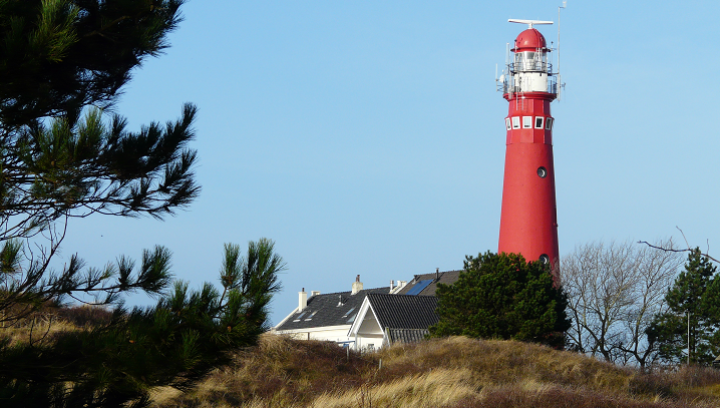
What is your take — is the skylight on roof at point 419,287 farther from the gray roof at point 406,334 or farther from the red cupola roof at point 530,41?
the red cupola roof at point 530,41

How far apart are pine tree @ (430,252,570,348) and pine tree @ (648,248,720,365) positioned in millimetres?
9371

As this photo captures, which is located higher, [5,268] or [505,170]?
[505,170]

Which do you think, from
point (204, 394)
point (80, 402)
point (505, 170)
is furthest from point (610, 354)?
point (80, 402)

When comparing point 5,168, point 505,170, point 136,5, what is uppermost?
point 505,170

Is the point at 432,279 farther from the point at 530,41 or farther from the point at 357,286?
the point at 530,41

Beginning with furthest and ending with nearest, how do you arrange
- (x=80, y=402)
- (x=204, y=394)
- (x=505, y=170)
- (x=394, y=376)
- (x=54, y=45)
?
(x=505, y=170)
(x=394, y=376)
(x=204, y=394)
(x=80, y=402)
(x=54, y=45)

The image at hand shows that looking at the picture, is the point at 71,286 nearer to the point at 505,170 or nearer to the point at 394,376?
the point at 394,376

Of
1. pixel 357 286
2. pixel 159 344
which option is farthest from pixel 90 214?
pixel 357 286

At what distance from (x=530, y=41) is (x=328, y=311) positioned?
20.0 meters

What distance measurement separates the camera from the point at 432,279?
49.5 m

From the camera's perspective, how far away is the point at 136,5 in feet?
26.3

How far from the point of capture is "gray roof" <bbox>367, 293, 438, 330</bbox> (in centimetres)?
3638

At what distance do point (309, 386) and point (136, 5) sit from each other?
1174 cm

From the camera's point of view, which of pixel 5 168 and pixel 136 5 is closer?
pixel 5 168
